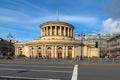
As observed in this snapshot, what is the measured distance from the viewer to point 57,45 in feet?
263

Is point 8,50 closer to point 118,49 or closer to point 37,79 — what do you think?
point 118,49

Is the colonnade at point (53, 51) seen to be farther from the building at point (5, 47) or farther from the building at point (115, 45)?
the building at point (5, 47)

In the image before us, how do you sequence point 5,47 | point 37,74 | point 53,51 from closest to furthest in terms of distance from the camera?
1. point 37,74
2. point 53,51
3. point 5,47

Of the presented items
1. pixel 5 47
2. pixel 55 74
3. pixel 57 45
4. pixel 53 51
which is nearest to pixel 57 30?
pixel 57 45

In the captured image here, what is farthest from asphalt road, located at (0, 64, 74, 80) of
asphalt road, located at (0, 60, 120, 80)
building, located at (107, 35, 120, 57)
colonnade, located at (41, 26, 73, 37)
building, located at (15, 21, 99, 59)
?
building, located at (107, 35, 120, 57)

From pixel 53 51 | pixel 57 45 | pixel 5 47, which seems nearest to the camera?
pixel 53 51

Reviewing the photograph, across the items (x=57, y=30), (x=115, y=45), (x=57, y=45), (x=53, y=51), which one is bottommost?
(x=53, y=51)

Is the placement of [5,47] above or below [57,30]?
below

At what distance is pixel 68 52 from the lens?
8231cm

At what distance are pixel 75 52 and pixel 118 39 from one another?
30069mm

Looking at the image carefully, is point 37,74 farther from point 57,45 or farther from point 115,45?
point 115,45

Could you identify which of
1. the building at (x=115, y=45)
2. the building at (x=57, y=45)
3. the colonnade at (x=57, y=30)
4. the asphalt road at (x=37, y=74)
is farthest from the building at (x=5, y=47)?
the asphalt road at (x=37, y=74)

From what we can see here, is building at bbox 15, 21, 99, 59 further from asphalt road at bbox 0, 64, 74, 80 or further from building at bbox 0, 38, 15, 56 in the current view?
asphalt road at bbox 0, 64, 74, 80

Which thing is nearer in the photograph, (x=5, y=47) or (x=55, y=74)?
(x=55, y=74)
